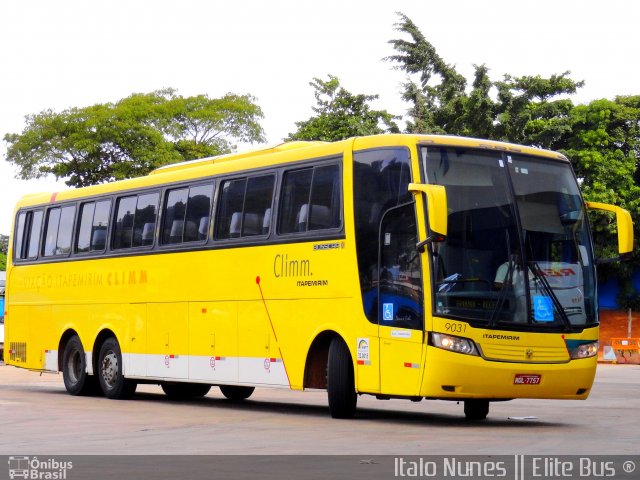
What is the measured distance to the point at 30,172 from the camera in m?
72.6

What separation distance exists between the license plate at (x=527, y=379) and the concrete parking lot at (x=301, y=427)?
0.55 meters

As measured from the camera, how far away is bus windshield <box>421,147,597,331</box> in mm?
15070

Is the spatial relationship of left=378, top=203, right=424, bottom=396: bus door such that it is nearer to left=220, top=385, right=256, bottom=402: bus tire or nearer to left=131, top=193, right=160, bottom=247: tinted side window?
left=131, top=193, right=160, bottom=247: tinted side window

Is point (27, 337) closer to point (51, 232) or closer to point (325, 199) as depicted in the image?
point (51, 232)

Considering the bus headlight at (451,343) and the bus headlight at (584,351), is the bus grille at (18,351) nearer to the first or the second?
the bus headlight at (451,343)

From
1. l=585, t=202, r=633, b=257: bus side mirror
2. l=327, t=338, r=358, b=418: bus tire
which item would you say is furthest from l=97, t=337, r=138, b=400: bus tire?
l=585, t=202, r=633, b=257: bus side mirror

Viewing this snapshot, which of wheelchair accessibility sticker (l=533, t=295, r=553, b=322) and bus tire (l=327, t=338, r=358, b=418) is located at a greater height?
wheelchair accessibility sticker (l=533, t=295, r=553, b=322)

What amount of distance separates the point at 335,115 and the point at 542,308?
3894 centimetres

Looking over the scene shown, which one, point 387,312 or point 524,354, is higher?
point 387,312

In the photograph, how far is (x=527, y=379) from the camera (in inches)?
598

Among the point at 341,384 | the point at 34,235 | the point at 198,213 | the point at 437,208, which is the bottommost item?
the point at 341,384

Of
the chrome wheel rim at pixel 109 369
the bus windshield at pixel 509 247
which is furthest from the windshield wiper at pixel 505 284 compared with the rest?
the chrome wheel rim at pixel 109 369

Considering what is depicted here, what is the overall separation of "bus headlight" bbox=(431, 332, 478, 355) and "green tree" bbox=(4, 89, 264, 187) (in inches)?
2192

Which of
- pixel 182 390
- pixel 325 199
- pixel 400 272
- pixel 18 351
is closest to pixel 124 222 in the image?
pixel 182 390
